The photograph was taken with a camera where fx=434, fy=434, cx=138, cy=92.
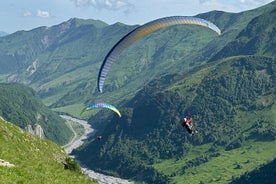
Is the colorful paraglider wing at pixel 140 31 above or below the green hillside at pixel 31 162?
above

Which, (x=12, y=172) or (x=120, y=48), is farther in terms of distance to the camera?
(x=120, y=48)

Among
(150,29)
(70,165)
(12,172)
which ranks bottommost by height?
(70,165)

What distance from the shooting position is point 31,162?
39000 millimetres

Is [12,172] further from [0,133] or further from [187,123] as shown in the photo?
[187,123]

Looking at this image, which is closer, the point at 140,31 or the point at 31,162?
the point at 31,162

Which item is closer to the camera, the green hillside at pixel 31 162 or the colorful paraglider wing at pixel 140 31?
the green hillside at pixel 31 162

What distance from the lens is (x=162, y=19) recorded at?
2069 inches

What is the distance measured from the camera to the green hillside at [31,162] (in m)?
26.8

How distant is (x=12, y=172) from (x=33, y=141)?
33.9 metres

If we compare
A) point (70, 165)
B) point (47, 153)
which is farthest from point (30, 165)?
point (47, 153)

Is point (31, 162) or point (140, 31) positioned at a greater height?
point (140, 31)

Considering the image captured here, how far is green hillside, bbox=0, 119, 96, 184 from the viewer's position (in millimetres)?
26750

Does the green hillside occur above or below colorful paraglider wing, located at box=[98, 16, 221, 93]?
below

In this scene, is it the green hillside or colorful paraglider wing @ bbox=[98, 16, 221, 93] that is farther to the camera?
colorful paraglider wing @ bbox=[98, 16, 221, 93]
